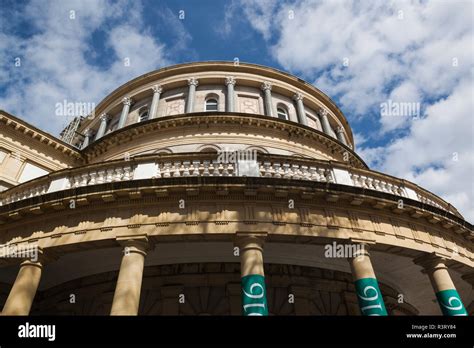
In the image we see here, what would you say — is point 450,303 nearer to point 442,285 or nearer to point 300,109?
point 442,285

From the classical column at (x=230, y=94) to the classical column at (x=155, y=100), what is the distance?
4990mm

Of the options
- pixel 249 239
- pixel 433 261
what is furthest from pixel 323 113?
pixel 249 239

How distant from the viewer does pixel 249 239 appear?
397 inches

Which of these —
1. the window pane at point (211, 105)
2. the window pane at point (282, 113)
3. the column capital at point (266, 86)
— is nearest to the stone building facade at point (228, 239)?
the window pane at point (211, 105)

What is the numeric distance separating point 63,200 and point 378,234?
10.2 metres

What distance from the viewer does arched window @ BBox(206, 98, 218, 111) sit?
2483 cm

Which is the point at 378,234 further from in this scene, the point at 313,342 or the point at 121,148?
the point at 121,148

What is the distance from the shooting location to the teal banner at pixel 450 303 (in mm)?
10438

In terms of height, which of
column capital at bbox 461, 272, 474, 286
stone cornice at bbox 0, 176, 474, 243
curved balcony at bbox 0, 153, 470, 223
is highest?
curved balcony at bbox 0, 153, 470, 223

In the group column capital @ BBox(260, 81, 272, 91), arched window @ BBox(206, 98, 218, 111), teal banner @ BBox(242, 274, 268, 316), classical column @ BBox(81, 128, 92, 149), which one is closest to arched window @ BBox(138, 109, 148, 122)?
arched window @ BBox(206, 98, 218, 111)

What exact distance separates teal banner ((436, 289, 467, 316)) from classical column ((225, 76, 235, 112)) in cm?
1630

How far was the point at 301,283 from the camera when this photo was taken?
45.4 feet

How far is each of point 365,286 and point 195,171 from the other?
6.28m

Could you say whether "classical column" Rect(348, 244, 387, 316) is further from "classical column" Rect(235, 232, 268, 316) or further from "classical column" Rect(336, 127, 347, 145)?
"classical column" Rect(336, 127, 347, 145)
